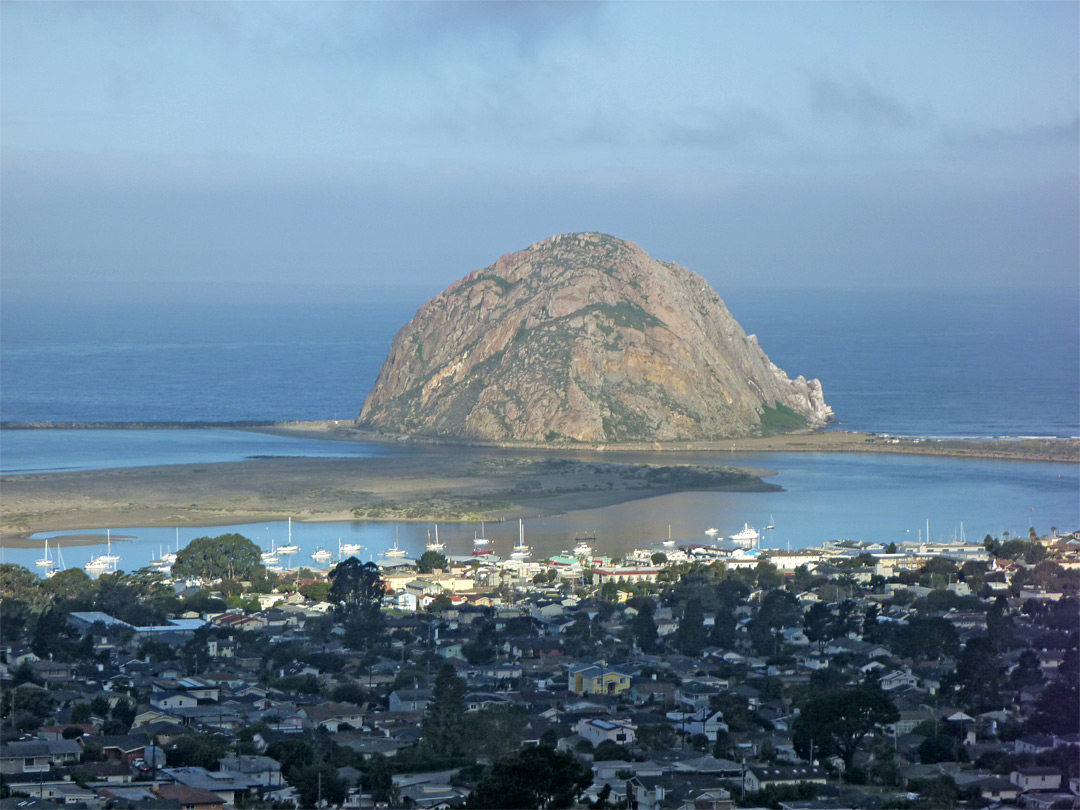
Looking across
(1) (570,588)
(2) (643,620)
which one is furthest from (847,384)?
(2) (643,620)

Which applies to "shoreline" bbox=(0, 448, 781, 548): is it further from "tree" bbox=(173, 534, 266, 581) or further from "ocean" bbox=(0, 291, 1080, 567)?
"tree" bbox=(173, 534, 266, 581)

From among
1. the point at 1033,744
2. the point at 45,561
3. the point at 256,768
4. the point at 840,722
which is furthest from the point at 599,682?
the point at 45,561

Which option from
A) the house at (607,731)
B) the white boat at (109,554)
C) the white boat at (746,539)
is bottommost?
the house at (607,731)

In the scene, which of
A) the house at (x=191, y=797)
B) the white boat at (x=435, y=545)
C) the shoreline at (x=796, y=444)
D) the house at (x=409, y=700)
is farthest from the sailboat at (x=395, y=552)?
the shoreline at (x=796, y=444)

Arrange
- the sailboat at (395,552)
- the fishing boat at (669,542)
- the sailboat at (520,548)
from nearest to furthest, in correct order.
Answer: the sailboat at (520,548) → the sailboat at (395,552) → the fishing boat at (669,542)

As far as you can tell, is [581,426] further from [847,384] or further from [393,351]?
[847,384]

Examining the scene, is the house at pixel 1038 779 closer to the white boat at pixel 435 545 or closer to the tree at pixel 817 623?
the tree at pixel 817 623
